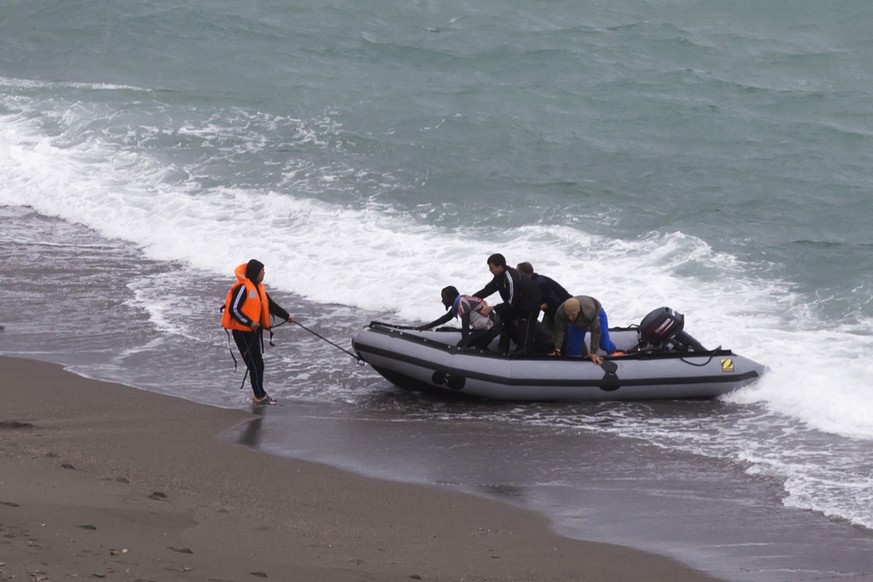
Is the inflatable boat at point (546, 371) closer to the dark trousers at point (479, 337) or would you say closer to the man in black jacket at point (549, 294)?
the dark trousers at point (479, 337)

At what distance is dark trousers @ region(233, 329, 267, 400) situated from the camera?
32.7 ft

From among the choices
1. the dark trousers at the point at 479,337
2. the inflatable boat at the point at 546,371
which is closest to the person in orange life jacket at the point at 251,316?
the inflatable boat at the point at 546,371

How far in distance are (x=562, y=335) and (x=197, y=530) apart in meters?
4.92

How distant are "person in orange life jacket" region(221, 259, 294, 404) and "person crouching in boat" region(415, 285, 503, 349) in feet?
5.40

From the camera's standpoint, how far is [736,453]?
30.4ft

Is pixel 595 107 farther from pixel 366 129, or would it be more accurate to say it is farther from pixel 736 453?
pixel 736 453

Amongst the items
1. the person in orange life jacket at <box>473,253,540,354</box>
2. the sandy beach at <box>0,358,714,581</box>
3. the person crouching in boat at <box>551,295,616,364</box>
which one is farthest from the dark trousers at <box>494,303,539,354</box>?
the sandy beach at <box>0,358,714,581</box>

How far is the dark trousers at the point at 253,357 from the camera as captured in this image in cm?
996

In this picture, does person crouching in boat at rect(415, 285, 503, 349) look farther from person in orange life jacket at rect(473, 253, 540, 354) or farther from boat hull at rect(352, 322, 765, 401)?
boat hull at rect(352, 322, 765, 401)

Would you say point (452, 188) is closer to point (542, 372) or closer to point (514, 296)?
point (514, 296)

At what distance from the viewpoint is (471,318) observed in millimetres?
10906

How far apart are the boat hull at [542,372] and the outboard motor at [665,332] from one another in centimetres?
31

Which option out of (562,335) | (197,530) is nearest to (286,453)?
(197,530)

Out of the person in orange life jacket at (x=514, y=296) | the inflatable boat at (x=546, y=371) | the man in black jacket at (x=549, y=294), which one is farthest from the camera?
the man in black jacket at (x=549, y=294)
